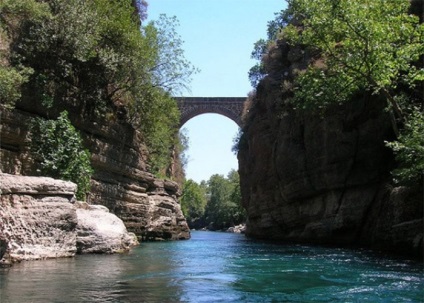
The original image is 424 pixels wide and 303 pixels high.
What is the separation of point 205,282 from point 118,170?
17529 millimetres

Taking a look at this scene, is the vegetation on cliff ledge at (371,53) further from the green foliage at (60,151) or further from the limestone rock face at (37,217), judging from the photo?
the limestone rock face at (37,217)

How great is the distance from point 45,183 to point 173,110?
715 inches

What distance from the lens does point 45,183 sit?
1370cm

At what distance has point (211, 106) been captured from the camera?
217 feet

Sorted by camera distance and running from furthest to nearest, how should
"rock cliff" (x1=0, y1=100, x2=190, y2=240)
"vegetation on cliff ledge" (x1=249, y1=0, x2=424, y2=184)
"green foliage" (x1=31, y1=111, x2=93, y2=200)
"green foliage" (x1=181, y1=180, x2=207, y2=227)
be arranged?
"green foliage" (x1=181, y1=180, x2=207, y2=227) < "rock cliff" (x1=0, y1=100, x2=190, y2=240) < "green foliage" (x1=31, y1=111, x2=93, y2=200) < "vegetation on cliff ledge" (x1=249, y1=0, x2=424, y2=184)

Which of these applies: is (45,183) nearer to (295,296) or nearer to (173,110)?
(295,296)

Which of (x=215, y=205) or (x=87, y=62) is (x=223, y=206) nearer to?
(x=215, y=205)

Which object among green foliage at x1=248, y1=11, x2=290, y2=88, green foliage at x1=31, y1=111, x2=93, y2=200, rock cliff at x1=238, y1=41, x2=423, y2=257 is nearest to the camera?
green foliage at x1=31, y1=111, x2=93, y2=200

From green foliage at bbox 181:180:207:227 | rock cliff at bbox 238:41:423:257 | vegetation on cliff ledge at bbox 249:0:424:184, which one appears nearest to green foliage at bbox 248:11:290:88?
rock cliff at bbox 238:41:423:257

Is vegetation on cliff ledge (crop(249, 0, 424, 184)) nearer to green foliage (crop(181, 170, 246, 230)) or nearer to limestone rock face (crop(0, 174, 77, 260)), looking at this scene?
limestone rock face (crop(0, 174, 77, 260))

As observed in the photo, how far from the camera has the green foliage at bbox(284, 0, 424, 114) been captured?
18.0 metres

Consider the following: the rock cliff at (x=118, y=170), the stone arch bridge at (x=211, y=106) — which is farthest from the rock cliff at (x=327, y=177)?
the stone arch bridge at (x=211, y=106)

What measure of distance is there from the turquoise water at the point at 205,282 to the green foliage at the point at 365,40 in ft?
26.8

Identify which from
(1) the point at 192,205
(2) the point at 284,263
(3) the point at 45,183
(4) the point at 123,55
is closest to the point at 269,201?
(4) the point at 123,55
